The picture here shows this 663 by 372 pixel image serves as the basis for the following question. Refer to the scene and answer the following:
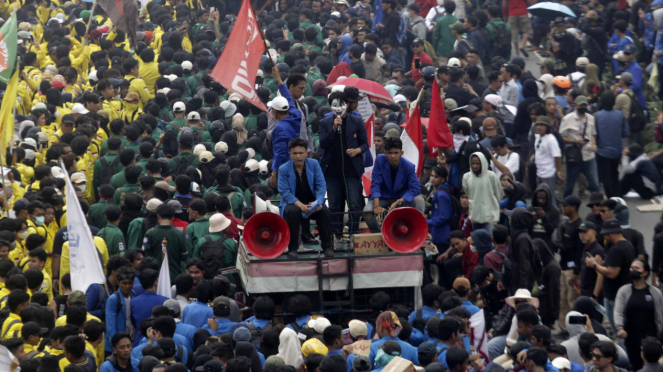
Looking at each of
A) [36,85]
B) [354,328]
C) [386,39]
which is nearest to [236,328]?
[354,328]

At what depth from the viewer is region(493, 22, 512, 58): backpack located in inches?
816

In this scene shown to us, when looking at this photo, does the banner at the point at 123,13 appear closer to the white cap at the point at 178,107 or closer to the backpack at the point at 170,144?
the white cap at the point at 178,107

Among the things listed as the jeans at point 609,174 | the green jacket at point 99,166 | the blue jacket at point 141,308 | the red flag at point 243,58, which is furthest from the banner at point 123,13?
the blue jacket at point 141,308

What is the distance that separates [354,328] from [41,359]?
287 cm

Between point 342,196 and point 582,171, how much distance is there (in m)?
4.68

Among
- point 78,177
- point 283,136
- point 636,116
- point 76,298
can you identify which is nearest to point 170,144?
point 78,177

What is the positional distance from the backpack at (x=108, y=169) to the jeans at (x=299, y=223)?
4638 mm

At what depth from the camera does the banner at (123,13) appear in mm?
19375

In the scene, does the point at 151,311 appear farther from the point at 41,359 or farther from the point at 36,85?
the point at 36,85

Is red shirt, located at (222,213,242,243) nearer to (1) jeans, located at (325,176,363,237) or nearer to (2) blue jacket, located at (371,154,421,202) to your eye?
(1) jeans, located at (325,176,363,237)

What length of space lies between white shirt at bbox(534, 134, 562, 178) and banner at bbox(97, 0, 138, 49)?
8.54m

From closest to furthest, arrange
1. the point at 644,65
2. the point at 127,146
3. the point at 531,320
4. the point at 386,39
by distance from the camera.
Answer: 1. the point at 531,320
2. the point at 127,146
3. the point at 644,65
4. the point at 386,39

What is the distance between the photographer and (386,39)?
71.4ft

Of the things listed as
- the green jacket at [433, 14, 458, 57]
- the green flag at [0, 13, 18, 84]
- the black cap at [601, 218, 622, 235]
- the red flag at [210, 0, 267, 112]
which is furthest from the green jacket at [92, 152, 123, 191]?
the green jacket at [433, 14, 458, 57]
